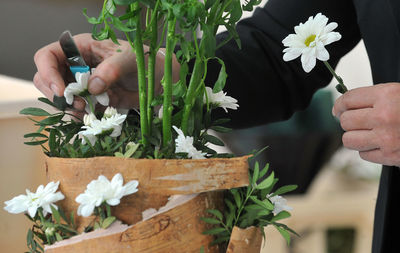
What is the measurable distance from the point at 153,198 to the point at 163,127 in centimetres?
8

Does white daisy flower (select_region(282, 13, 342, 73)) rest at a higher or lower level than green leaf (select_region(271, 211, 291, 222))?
higher

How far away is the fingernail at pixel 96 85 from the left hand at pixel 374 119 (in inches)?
11.1

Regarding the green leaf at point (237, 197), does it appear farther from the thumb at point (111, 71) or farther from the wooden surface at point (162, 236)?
the thumb at point (111, 71)

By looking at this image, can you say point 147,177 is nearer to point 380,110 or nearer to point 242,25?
point 380,110

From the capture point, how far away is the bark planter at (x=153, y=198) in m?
0.40

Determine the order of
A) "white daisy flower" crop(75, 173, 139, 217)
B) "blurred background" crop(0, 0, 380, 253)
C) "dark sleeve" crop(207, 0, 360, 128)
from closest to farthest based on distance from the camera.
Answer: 1. "white daisy flower" crop(75, 173, 139, 217)
2. "dark sleeve" crop(207, 0, 360, 128)
3. "blurred background" crop(0, 0, 380, 253)

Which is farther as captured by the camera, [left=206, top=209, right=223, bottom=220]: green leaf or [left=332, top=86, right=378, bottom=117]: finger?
[left=332, top=86, right=378, bottom=117]: finger

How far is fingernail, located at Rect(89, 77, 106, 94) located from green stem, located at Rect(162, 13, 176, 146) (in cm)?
9

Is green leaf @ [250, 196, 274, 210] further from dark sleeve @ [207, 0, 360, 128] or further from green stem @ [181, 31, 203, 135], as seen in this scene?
dark sleeve @ [207, 0, 360, 128]

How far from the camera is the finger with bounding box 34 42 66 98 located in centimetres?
53

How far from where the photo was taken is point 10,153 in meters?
1.07

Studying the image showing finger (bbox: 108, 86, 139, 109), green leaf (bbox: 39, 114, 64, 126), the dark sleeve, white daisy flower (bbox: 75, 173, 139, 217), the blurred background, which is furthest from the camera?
the blurred background

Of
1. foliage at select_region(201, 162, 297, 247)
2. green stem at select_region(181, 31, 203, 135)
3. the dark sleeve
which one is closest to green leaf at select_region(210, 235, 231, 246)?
foliage at select_region(201, 162, 297, 247)

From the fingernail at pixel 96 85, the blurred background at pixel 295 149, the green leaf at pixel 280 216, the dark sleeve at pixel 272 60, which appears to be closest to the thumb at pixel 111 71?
the fingernail at pixel 96 85
